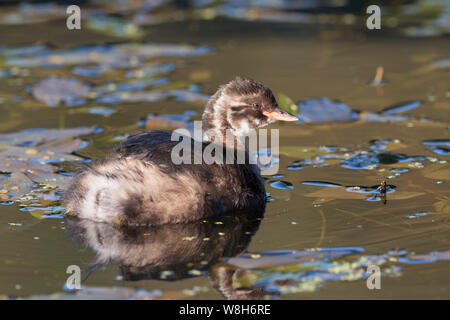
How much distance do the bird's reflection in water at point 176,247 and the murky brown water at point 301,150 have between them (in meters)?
0.02

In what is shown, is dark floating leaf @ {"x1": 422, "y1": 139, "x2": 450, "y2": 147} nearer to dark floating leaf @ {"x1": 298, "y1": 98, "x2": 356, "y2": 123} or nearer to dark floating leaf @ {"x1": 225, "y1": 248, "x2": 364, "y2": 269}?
dark floating leaf @ {"x1": 298, "y1": 98, "x2": 356, "y2": 123}

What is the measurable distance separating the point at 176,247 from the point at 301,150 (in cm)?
264

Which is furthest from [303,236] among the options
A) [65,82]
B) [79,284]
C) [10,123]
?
[65,82]

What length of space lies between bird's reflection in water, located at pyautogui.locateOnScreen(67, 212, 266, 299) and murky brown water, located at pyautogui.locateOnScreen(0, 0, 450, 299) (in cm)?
2

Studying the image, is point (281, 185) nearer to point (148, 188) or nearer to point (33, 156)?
point (148, 188)

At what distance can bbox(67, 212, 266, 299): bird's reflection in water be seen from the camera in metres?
4.98

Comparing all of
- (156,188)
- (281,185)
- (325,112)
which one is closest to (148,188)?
(156,188)

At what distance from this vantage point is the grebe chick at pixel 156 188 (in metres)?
5.77

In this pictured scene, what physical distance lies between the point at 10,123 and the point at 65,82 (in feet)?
4.86

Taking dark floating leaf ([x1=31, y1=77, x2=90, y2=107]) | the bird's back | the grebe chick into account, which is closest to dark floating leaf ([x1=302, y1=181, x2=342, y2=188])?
the grebe chick

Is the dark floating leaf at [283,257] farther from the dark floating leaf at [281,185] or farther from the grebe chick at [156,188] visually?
the dark floating leaf at [281,185]

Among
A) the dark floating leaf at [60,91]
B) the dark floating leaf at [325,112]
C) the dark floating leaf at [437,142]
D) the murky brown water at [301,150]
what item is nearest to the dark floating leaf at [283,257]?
the murky brown water at [301,150]

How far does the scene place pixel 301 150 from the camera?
7.75 m
